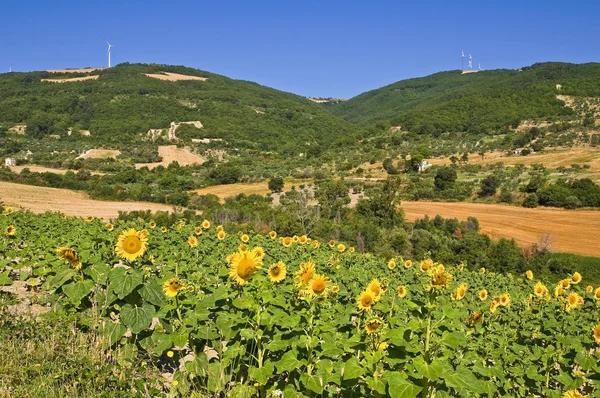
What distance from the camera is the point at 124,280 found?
3219 mm

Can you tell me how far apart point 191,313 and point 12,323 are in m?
1.70

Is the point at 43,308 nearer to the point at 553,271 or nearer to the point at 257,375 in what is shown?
the point at 257,375

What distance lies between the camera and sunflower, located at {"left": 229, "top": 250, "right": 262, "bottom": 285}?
134 inches

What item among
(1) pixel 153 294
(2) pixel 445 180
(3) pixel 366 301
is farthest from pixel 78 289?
(2) pixel 445 180

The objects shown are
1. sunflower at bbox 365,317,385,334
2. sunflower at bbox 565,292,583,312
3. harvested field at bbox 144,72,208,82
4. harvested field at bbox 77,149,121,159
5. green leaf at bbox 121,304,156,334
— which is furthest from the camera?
harvested field at bbox 144,72,208,82

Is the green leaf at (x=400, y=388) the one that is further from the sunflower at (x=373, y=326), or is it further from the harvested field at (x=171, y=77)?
the harvested field at (x=171, y=77)

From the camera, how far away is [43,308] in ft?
17.1

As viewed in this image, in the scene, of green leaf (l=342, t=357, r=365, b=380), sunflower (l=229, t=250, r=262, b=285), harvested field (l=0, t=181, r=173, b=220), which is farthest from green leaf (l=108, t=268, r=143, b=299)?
harvested field (l=0, t=181, r=173, b=220)

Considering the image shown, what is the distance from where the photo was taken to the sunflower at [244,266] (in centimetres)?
340

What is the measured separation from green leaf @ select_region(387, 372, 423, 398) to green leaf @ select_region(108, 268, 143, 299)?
2002mm

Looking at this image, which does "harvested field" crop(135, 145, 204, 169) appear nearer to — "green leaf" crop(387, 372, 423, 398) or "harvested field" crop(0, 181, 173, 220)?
"harvested field" crop(0, 181, 173, 220)

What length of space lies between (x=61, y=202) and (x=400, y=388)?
1340 inches

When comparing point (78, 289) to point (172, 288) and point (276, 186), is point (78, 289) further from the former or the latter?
point (276, 186)

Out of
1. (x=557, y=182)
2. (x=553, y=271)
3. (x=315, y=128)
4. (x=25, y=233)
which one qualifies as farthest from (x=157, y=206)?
(x=315, y=128)
